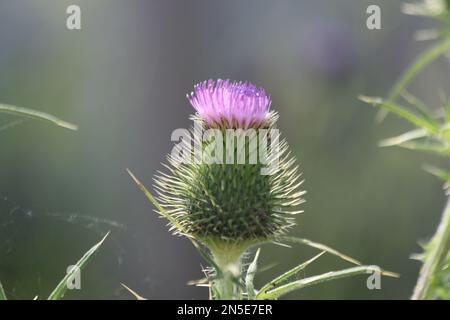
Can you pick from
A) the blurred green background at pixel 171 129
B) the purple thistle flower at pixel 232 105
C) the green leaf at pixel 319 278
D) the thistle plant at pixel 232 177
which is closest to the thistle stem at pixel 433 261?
the green leaf at pixel 319 278

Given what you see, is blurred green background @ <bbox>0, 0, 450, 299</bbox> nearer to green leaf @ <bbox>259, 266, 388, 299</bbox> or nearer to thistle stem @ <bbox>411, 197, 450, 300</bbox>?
green leaf @ <bbox>259, 266, 388, 299</bbox>

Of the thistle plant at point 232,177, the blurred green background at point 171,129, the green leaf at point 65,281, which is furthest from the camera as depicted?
the blurred green background at point 171,129

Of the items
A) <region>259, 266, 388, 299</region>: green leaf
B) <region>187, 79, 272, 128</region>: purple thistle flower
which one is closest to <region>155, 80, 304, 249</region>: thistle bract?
<region>187, 79, 272, 128</region>: purple thistle flower

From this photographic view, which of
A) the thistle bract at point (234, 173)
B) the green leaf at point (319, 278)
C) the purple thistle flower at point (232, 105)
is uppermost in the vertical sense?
the purple thistle flower at point (232, 105)

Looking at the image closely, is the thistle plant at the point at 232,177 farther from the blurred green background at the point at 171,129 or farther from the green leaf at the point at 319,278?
the blurred green background at the point at 171,129

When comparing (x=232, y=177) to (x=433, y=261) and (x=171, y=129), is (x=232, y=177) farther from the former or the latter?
(x=171, y=129)

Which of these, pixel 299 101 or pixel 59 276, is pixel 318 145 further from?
pixel 59 276
